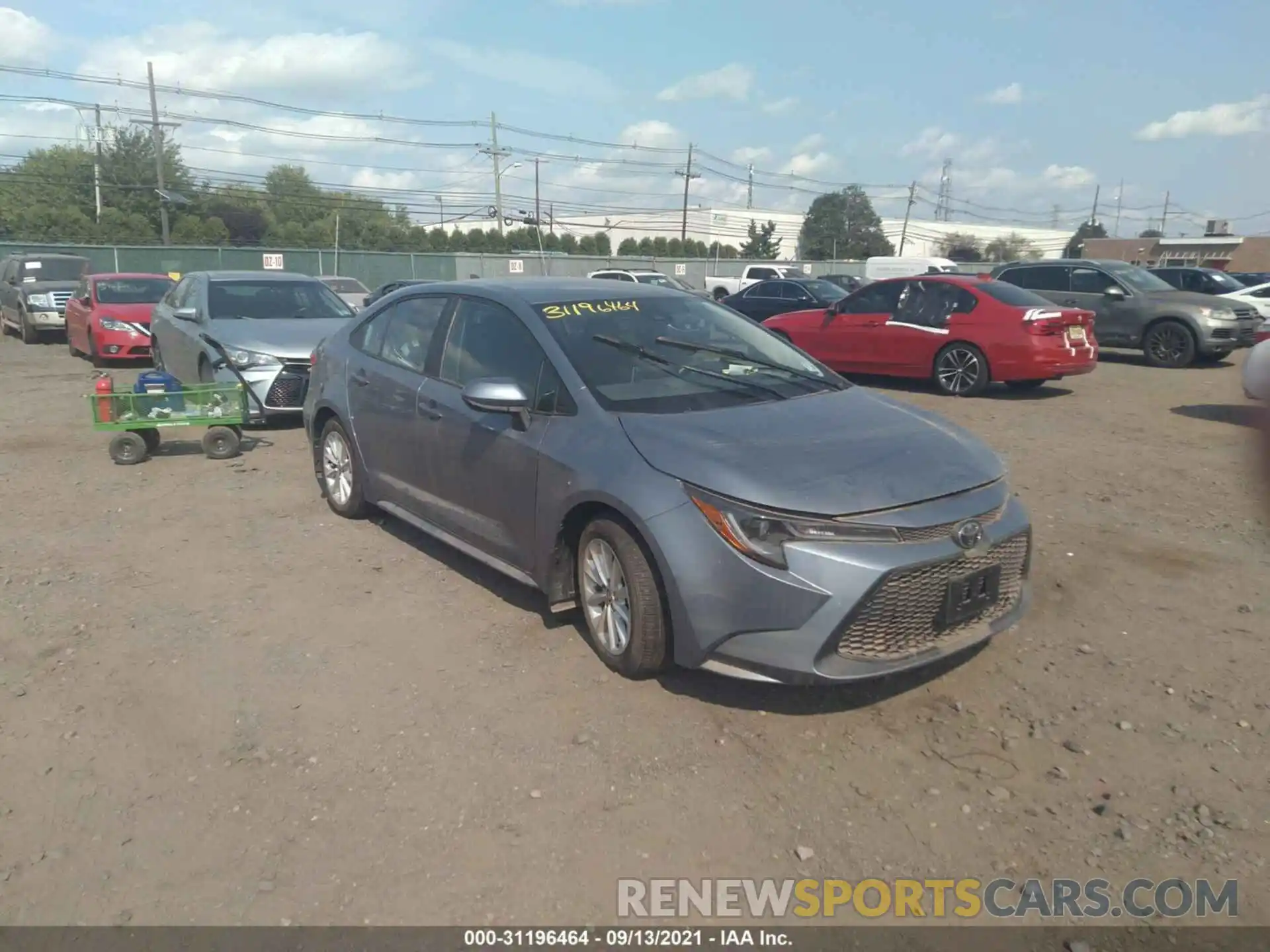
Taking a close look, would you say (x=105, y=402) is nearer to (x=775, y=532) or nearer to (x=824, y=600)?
(x=775, y=532)

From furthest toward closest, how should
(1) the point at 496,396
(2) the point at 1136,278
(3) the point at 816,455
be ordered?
1. (2) the point at 1136,278
2. (1) the point at 496,396
3. (3) the point at 816,455

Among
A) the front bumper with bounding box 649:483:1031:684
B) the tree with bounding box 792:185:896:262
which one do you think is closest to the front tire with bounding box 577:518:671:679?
the front bumper with bounding box 649:483:1031:684

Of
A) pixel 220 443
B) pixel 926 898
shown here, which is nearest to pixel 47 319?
pixel 220 443

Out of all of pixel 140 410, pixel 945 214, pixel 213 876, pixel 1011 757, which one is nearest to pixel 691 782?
pixel 1011 757

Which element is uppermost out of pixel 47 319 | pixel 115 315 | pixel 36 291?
pixel 36 291

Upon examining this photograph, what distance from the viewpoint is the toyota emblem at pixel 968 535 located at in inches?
144

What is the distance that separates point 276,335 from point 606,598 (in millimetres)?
6795

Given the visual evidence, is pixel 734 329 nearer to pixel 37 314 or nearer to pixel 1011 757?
pixel 1011 757

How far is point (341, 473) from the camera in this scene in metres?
6.46

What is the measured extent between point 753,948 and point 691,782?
761 mm

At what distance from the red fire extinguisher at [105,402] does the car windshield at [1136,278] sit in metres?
14.7

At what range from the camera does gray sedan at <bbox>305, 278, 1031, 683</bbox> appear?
3533 mm

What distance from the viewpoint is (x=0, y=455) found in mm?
8711

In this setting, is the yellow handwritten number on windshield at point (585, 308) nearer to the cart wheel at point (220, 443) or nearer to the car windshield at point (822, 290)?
the cart wheel at point (220, 443)
